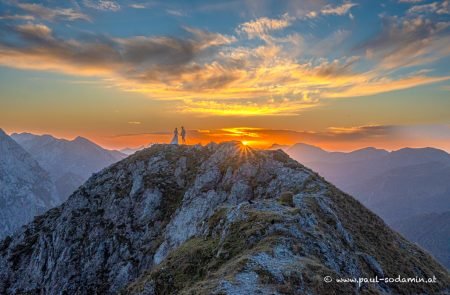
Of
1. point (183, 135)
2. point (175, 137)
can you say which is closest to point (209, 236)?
point (175, 137)

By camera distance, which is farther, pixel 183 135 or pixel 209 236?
pixel 183 135

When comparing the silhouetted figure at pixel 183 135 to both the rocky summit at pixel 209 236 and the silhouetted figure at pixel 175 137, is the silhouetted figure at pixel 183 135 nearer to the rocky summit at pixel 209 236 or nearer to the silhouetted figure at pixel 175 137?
the silhouetted figure at pixel 175 137

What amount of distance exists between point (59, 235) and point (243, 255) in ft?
244

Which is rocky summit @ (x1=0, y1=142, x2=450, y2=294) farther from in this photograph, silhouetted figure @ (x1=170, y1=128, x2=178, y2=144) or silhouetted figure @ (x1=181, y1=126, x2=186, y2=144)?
silhouetted figure @ (x1=181, y1=126, x2=186, y2=144)

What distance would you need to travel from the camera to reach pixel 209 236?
3831 centimetres

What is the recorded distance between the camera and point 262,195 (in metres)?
74.2

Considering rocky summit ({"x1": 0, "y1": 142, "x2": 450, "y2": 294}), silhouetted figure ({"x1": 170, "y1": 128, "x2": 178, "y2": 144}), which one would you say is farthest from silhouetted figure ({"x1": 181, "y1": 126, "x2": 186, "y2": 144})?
rocky summit ({"x1": 0, "y1": 142, "x2": 450, "y2": 294})

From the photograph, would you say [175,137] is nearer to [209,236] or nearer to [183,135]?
[183,135]

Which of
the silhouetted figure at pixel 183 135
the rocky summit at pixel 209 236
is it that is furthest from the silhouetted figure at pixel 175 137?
the rocky summit at pixel 209 236

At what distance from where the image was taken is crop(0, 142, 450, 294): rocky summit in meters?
28.9

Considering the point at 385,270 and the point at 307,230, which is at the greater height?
the point at 307,230


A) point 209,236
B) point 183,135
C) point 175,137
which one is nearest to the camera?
point 209,236

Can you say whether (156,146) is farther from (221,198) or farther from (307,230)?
(307,230)

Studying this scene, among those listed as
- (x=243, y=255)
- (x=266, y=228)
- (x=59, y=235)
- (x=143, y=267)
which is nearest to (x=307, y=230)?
(x=266, y=228)
